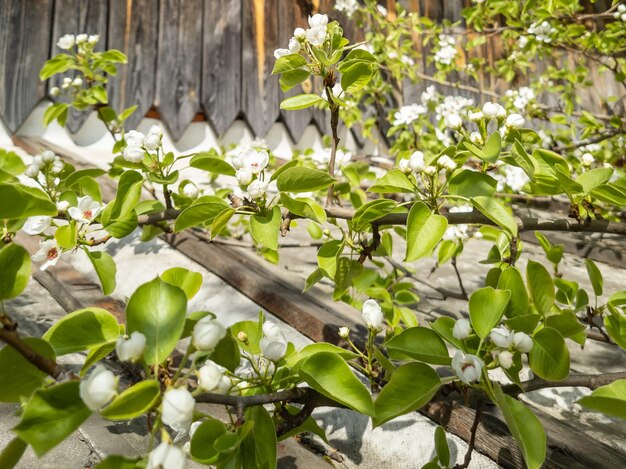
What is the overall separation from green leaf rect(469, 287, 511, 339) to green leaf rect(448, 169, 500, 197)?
0.16 m

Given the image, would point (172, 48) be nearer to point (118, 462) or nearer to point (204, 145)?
point (204, 145)

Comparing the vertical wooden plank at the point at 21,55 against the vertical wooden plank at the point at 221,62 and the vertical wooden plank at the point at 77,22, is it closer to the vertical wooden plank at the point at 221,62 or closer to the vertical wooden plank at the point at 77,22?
the vertical wooden plank at the point at 77,22

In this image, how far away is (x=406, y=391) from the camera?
59 centimetres

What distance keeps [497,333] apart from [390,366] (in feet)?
0.47

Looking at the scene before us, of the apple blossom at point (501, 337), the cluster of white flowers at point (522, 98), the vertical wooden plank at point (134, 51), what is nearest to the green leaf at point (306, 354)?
the apple blossom at point (501, 337)

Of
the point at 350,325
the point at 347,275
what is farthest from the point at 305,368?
the point at 350,325

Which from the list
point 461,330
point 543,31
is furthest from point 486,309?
point 543,31

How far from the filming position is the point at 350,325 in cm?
116

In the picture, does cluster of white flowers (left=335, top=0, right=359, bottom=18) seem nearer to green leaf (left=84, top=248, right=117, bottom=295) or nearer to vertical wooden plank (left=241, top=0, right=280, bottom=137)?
vertical wooden plank (left=241, top=0, right=280, bottom=137)

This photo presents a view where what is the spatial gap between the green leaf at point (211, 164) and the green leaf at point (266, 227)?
0.34ft

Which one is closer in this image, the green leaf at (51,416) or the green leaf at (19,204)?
the green leaf at (51,416)

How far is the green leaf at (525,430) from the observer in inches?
21.2

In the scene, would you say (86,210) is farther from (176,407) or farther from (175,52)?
(175,52)

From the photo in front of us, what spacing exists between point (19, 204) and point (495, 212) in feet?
1.82
